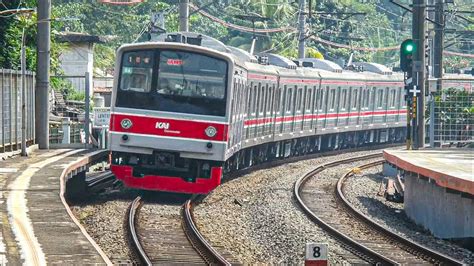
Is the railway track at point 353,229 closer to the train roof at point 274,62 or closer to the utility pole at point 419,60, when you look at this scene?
the utility pole at point 419,60

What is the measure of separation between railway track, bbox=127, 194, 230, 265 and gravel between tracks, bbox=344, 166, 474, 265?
3.17 metres

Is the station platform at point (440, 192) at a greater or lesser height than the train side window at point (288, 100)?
lesser

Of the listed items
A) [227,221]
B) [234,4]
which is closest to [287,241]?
[227,221]

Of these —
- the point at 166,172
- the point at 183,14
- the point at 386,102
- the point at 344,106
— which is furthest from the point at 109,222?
the point at 386,102

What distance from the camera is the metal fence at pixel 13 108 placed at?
21.9m

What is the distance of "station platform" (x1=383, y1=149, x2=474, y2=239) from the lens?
15820 millimetres

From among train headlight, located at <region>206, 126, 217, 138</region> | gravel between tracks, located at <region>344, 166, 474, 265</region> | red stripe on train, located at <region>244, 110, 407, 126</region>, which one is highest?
train headlight, located at <region>206, 126, 217, 138</region>

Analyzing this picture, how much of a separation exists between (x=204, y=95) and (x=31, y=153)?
5.38m

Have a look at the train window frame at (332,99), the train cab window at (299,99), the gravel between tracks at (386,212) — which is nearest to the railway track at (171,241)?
the gravel between tracks at (386,212)

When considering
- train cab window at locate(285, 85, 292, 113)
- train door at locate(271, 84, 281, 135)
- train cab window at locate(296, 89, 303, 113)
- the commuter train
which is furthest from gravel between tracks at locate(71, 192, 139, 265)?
train cab window at locate(296, 89, 303, 113)

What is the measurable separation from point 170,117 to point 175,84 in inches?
23.6

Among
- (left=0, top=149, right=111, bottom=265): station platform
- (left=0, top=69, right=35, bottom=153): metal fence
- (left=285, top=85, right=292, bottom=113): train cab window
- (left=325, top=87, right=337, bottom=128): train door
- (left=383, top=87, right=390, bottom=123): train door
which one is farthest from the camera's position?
(left=383, top=87, right=390, bottom=123): train door

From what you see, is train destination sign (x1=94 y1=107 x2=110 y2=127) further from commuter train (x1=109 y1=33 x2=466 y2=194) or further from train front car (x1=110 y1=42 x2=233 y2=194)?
train front car (x1=110 y1=42 x2=233 y2=194)

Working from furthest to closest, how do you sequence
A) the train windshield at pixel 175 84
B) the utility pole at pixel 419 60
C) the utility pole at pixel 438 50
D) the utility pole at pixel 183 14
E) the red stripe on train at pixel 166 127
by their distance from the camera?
the utility pole at pixel 183 14
the utility pole at pixel 438 50
the utility pole at pixel 419 60
the train windshield at pixel 175 84
the red stripe on train at pixel 166 127
